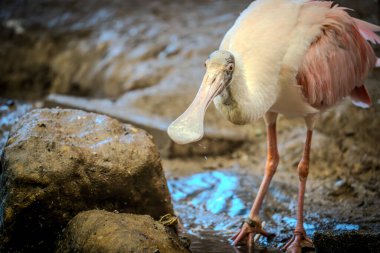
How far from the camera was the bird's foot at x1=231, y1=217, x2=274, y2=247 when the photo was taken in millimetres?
5023

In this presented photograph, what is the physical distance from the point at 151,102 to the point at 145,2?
3.10m

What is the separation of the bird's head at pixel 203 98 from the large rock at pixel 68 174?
0.70 metres

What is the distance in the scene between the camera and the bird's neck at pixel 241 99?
4.33m

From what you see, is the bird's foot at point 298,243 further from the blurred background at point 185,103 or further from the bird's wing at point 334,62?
the bird's wing at point 334,62

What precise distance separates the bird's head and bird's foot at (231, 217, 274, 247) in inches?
53.5

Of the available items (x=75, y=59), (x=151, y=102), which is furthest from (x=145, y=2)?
(x=151, y=102)

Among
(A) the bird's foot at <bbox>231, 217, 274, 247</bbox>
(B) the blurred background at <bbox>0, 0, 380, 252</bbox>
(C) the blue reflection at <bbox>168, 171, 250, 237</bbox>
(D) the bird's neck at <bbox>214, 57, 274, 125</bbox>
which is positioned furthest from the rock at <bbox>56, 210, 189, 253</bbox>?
(C) the blue reflection at <bbox>168, 171, 250, 237</bbox>

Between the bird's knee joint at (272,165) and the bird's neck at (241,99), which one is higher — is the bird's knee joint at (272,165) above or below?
below

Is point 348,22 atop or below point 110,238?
atop


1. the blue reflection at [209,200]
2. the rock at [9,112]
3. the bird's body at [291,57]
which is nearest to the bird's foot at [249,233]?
the blue reflection at [209,200]

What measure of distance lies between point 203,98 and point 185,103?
3363 millimetres

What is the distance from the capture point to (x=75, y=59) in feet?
29.9

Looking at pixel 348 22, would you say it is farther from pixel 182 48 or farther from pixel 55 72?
pixel 55 72

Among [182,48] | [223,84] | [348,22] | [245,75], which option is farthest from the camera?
[182,48]
